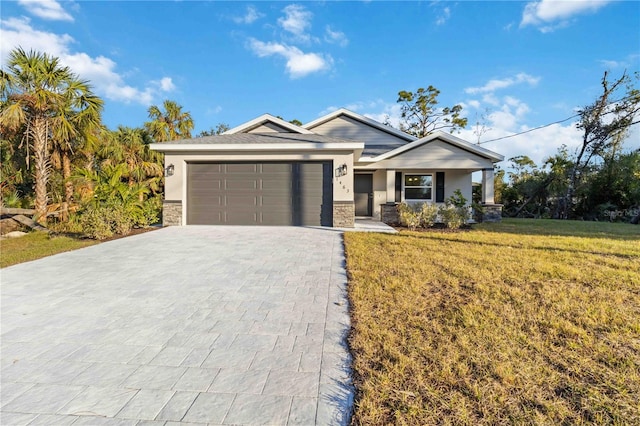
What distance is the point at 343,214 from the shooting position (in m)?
10.6

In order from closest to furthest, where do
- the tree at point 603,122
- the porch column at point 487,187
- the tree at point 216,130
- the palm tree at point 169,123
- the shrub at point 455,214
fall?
the shrub at point 455,214 → the porch column at point 487,187 → the palm tree at point 169,123 → the tree at point 603,122 → the tree at point 216,130

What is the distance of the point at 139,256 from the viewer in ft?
20.3

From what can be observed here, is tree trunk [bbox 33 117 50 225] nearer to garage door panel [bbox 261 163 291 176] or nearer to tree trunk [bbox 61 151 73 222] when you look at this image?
tree trunk [bbox 61 151 73 222]

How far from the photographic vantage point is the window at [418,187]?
13887 millimetres

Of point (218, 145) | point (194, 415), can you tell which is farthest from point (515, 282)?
point (218, 145)

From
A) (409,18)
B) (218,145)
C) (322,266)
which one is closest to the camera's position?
(322,266)

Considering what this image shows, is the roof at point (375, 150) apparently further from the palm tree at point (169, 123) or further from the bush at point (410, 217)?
the palm tree at point (169, 123)

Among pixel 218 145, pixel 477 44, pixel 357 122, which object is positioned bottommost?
pixel 218 145

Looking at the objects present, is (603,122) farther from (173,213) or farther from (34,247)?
(34,247)

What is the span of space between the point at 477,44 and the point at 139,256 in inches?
591

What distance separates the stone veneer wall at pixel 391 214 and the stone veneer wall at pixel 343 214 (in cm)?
246

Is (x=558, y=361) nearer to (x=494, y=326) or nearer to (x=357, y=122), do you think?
(x=494, y=326)

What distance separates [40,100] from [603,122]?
95.5 feet

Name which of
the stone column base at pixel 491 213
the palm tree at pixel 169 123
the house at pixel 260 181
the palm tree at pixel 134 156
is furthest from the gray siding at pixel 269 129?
the stone column base at pixel 491 213
